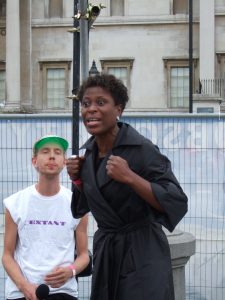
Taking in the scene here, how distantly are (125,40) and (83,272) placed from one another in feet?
134

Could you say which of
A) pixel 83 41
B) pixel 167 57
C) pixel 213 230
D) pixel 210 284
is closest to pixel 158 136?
pixel 213 230

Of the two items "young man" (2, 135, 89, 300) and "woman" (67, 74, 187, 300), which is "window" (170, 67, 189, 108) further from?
"woman" (67, 74, 187, 300)

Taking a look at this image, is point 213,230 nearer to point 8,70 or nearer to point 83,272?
point 83,272

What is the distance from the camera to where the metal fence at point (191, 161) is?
8812 mm

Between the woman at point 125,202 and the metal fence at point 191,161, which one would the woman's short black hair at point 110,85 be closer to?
the woman at point 125,202

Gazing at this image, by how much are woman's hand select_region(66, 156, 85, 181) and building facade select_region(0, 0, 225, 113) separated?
128 ft

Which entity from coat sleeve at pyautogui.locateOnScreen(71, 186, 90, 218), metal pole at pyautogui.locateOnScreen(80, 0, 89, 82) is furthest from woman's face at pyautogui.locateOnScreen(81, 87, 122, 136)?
metal pole at pyautogui.locateOnScreen(80, 0, 89, 82)

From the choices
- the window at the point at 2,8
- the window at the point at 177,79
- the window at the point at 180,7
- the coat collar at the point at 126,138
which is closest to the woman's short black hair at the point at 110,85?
the coat collar at the point at 126,138

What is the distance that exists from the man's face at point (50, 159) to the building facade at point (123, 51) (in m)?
38.4

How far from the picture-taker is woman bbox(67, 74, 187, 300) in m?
3.34

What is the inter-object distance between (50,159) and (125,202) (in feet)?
3.21

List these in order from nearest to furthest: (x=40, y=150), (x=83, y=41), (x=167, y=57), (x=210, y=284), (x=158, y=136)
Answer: (x=40, y=150), (x=83, y=41), (x=210, y=284), (x=158, y=136), (x=167, y=57)

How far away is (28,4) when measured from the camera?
1811 inches

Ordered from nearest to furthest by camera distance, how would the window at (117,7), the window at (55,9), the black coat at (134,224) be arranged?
1. the black coat at (134,224)
2. the window at (117,7)
3. the window at (55,9)
